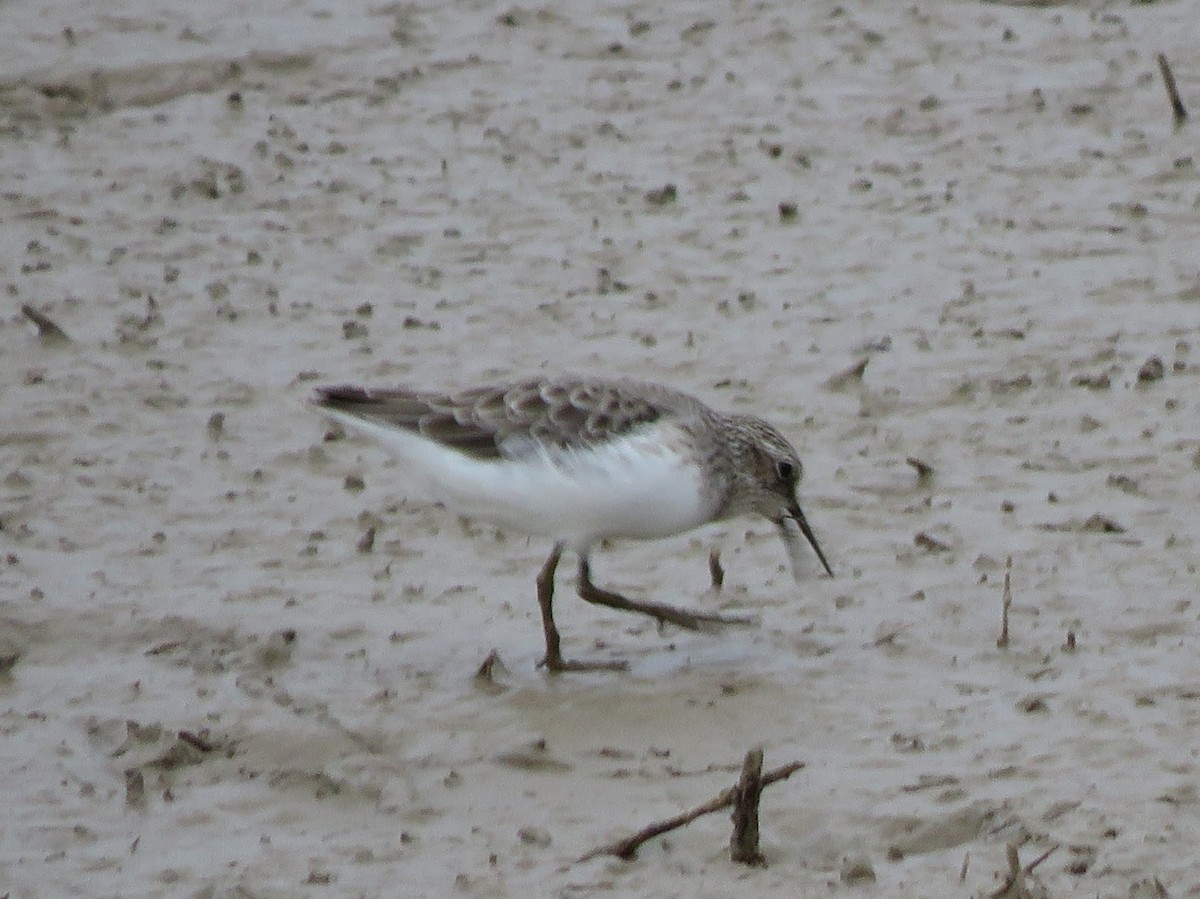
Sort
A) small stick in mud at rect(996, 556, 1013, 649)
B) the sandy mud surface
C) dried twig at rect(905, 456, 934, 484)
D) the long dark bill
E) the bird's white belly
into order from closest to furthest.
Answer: the sandy mud surface
small stick in mud at rect(996, 556, 1013, 649)
the bird's white belly
the long dark bill
dried twig at rect(905, 456, 934, 484)

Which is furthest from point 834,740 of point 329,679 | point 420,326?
point 420,326

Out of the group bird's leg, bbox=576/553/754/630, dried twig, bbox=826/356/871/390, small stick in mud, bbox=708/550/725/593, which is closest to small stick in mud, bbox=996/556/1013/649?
bird's leg, bbox=576/553/754/630

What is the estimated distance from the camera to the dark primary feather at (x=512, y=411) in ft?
25.7

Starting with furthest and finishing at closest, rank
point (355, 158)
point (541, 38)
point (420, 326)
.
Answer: point (541, 38), point (355, 158), point (420, 326)

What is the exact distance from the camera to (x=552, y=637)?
7828 millimetres

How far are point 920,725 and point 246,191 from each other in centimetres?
623

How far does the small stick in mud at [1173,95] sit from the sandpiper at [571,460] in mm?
5005

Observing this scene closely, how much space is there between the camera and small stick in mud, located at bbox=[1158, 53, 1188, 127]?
12.2 metres

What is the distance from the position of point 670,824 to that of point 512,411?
209cm

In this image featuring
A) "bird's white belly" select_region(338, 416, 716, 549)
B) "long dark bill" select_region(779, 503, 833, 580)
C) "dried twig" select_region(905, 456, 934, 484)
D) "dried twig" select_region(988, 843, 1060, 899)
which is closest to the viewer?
"dried twig" select_region(988, 843, 1060, 899)

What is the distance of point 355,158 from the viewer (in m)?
12.7

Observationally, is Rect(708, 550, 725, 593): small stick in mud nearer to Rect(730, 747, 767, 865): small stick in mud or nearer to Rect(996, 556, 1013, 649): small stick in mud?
Rect(996, 556, 1013, 649): small stick in mud

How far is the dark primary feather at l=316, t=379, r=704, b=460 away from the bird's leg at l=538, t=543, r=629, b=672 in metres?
0.42

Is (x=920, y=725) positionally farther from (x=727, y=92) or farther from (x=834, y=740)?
(x=727, y=92)
